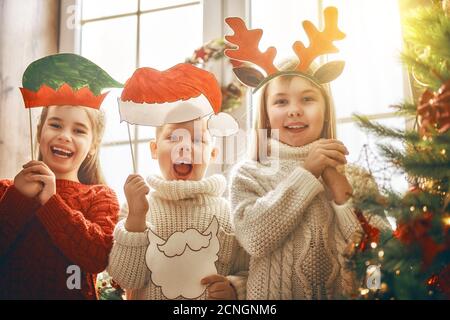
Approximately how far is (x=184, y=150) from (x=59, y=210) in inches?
11.6

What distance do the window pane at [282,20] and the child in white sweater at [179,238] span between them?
0.31m

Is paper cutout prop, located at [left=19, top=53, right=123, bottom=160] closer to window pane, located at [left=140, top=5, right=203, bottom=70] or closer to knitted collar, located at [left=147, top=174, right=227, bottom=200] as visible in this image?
window pane, located at [left=140, top=5, right=203, bottom=70]

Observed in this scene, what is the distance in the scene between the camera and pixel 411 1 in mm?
1478

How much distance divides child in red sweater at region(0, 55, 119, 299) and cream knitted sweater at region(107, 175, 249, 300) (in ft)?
0.19

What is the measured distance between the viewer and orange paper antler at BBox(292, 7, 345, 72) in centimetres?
143

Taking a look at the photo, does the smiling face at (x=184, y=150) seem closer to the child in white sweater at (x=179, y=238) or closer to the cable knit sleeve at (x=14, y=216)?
the child in white sweater at (x=179, y=238)

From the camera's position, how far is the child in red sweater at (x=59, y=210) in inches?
56.3

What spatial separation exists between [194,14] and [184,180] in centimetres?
45

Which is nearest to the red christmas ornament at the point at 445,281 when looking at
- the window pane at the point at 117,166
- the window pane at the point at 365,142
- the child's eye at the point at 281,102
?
the window pane at the point at 365,142

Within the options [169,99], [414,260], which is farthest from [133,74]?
[414,260]

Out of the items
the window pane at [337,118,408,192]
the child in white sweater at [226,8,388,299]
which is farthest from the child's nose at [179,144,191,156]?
the window pane at [337,118,408,192]

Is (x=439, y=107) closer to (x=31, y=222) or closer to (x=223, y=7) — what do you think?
(x=223, y=7)

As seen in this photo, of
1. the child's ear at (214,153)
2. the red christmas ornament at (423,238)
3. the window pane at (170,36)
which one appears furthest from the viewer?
the window pane at (170,36)

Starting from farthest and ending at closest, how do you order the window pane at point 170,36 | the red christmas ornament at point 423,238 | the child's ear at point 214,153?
the window pane at point 170,36 → the child's ear at point 214,153 → the red christmas ornament at point 423,238
